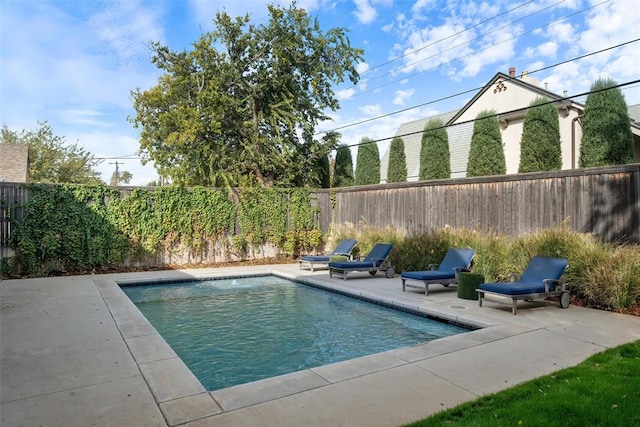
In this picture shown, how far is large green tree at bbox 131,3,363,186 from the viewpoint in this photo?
14750 millimetres

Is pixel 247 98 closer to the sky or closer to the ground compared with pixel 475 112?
closer to the ground

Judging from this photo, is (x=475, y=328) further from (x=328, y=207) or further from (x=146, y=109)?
(x=146, y=109)

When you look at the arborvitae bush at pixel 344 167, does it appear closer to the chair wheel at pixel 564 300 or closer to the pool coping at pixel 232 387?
the pool coping at pixel 232 387

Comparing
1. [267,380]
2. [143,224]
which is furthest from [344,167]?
[267,380]

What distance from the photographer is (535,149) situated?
1105cm

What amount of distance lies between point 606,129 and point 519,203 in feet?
11.3

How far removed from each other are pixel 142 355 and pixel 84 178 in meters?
33.3

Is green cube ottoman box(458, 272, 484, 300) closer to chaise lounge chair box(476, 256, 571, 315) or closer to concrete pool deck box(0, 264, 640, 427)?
chaise lounge chair box(476, 256, 571, 315)

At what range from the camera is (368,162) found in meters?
15.7

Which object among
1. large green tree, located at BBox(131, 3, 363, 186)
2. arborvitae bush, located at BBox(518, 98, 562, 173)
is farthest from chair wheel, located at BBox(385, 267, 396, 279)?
large green tree, located at BBox(131, 3, 363, 186)

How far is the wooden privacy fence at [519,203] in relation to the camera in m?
6.71

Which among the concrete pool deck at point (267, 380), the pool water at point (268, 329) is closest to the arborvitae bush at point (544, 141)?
the concrete pool deck at point (267, 380)

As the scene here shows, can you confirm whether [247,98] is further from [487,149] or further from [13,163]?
[13,163]

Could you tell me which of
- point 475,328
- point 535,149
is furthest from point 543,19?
point 475,328
